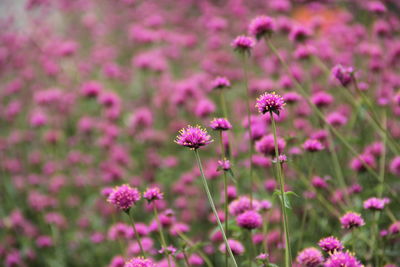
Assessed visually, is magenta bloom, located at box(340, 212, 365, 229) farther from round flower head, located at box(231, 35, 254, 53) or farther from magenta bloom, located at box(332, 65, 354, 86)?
round flower head, located at box(231, 35, 254, 53)

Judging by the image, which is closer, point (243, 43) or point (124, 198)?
point (124, 198)

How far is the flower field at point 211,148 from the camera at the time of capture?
2.02 metres

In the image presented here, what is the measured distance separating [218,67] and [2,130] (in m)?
2.80

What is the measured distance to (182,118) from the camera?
4.62 metres

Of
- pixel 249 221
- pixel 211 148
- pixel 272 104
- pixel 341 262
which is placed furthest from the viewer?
pixel 211 148

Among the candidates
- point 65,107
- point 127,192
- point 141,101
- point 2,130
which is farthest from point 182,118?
point 127,192

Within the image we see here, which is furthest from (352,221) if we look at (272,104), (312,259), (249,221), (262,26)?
(262,26)

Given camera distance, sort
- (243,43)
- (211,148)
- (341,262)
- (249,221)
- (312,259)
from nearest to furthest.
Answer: (341,262), (312,259), (249,221), (243,43), (211,148)

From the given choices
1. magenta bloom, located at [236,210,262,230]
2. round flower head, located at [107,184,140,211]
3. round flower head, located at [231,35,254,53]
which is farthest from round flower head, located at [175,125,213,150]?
round flower head, located at [231,35,254,53]

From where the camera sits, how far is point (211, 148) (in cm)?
420

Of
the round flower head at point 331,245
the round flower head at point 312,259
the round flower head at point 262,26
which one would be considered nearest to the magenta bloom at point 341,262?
the round flower head at point 331,245

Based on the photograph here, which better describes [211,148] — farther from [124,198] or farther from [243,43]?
[124,198]

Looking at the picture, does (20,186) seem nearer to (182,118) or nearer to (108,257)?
(108,257)

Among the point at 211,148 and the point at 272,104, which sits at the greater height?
the point at 211,148
